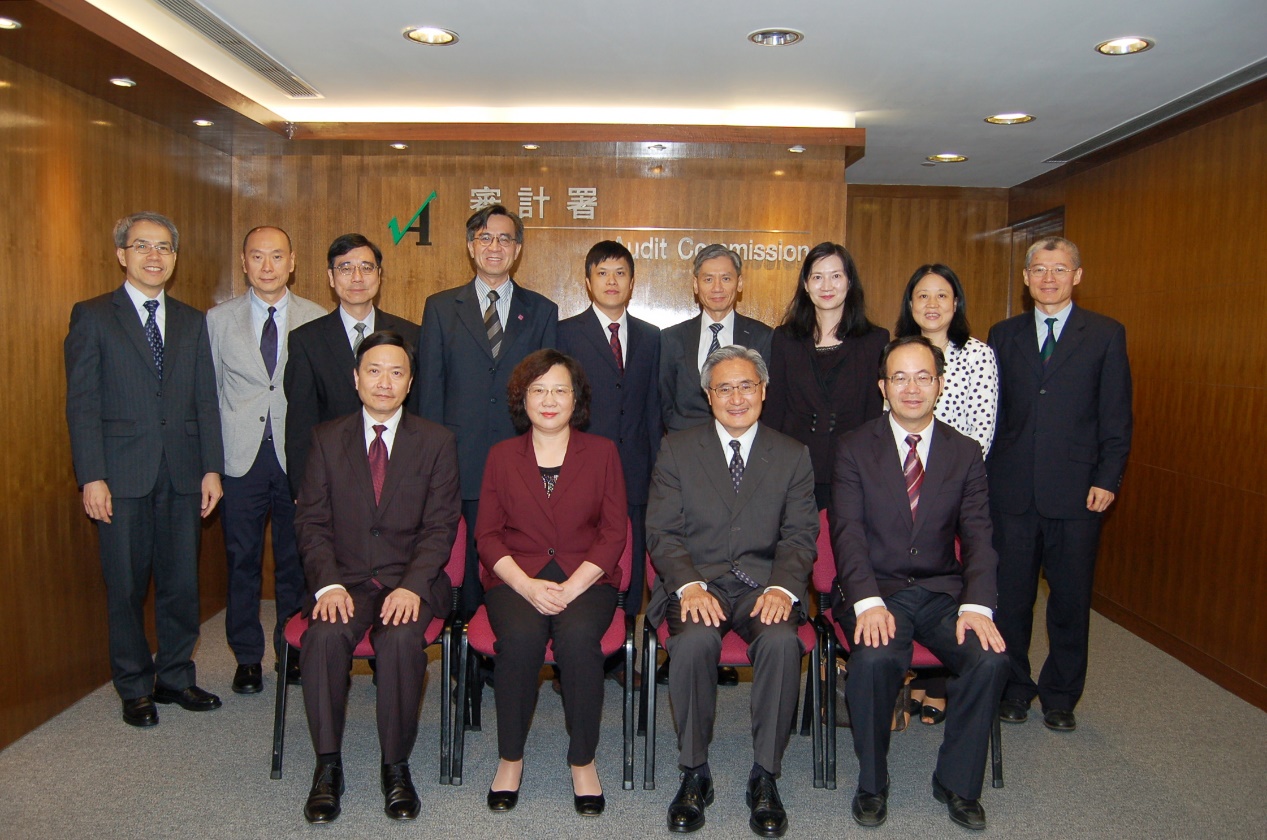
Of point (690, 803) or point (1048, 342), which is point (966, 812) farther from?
point (1048, 342)

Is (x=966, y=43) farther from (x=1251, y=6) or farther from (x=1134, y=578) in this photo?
(x=1134, y=578)

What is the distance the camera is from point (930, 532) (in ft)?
11.3

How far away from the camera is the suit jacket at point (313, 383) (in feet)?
13.7

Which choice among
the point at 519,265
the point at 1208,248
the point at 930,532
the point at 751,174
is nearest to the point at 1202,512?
the point at 1208,248

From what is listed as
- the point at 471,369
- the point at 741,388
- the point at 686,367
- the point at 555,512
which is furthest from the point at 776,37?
the point at 555,512

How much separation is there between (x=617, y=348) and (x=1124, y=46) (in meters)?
2.70

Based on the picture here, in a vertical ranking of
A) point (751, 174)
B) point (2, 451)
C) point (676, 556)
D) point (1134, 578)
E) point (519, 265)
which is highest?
point (751, 174)

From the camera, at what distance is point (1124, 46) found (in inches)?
166

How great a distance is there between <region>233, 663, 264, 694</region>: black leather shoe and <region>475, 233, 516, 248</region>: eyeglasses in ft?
7.50

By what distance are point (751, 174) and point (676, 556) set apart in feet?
10.8

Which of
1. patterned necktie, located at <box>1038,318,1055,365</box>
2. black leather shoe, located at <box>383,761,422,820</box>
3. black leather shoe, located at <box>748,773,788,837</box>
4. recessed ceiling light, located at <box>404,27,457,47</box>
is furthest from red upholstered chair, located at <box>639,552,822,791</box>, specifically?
recessed ceiling light, located at <box>404,27,457,47</box>

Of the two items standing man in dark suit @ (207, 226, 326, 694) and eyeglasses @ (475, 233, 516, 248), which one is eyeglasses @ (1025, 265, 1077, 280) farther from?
standing man in dark suit @ (207, 226, 326, 694)

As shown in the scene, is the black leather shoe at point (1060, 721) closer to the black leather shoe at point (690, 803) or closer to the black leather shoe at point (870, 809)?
the black leather shoe at point (870, 809)

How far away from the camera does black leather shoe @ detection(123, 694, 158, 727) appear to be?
395 cm
